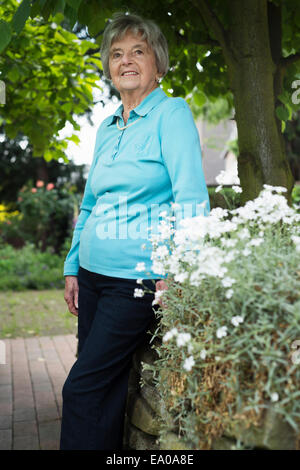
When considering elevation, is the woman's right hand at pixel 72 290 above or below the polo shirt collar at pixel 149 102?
below

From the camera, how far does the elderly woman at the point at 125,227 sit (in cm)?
181

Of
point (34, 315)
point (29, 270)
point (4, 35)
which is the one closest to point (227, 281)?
point (4, 35)

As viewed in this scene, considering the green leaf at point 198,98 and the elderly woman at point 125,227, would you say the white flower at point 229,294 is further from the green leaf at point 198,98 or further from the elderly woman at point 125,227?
the green leaf at point 198,98

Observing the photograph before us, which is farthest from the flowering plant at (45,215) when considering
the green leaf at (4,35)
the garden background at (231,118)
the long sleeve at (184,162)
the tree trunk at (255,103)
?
the long sleeve at (184,162)

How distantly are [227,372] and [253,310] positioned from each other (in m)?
0.19

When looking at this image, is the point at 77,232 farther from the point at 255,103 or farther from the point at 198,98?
the point at 198,98

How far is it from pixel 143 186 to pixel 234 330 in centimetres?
82

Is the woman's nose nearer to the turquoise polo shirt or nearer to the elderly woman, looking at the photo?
the elderly woman

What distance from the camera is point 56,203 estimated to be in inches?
488

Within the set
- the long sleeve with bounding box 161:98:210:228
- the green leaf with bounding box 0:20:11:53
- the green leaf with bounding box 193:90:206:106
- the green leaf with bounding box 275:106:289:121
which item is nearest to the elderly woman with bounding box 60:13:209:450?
the long sleeve with bounding box 161:98:210:228

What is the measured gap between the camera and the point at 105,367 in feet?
6.03

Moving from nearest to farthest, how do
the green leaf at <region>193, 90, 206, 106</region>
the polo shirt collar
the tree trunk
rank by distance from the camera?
1. the polo shirt collar
2. the tree trunk
3. the green leaf at <region>193, 90, 206, 106</region>

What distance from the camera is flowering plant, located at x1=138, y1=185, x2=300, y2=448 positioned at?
3.81 feet

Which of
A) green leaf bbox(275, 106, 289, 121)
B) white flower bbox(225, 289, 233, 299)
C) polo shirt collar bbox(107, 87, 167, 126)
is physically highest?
green leaf bbox(275, 106, 289, 121)
